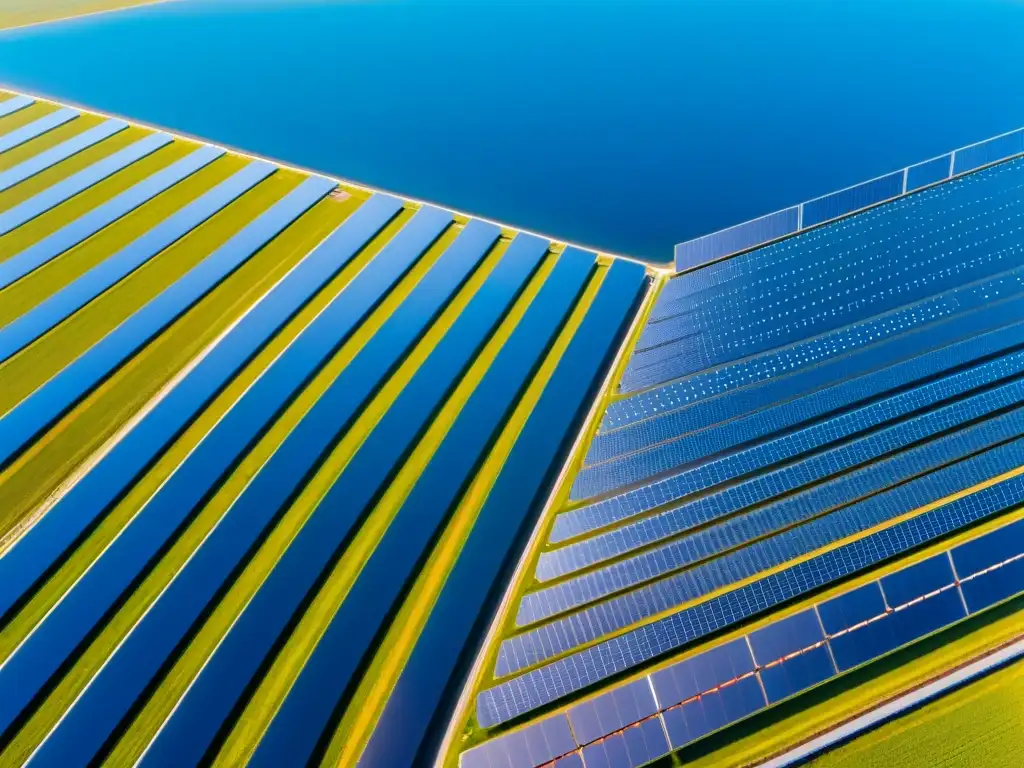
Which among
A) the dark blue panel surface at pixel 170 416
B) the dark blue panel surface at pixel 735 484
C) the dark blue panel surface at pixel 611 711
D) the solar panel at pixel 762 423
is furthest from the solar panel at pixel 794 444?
the dark blue panel surface at pixel 170 416

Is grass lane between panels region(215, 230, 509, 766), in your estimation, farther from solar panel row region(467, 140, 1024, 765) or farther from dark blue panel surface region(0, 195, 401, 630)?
solar panel row region(467, 140, 1024, 765)

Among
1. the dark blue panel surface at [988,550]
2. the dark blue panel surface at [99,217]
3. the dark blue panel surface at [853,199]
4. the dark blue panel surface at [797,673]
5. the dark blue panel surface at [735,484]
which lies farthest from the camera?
the dark blue panel surface at [99,217]

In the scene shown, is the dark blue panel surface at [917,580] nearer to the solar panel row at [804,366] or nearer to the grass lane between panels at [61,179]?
the solar panel row at [804,366]

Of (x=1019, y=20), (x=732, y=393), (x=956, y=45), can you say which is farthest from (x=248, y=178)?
(x=1019, y=20)

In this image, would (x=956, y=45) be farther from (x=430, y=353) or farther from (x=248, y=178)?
(x=248, y=178)

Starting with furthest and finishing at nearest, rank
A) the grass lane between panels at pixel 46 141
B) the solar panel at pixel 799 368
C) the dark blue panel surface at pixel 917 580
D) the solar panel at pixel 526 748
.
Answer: the grass lane between panels at pixel 46 141 < the solar panel at pixel 799 368 < the dark blue panel surface at pixel 917 580 < the solar panel at pixel 526 748

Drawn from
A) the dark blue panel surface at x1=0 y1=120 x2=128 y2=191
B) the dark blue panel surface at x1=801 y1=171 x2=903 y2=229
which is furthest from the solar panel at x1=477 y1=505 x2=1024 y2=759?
the dark blue panel surface at x1=0 y1=120 x2=128 y2=191

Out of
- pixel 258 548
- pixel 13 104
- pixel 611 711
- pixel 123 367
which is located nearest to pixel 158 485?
pixel 258 548
